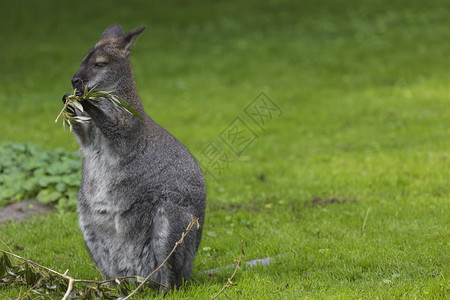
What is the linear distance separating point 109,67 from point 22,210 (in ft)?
10.8

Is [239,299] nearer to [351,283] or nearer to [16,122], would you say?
[351,283]

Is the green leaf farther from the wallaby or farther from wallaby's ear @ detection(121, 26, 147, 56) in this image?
wallaby's ear @ detection(121, 26, 147, 56)

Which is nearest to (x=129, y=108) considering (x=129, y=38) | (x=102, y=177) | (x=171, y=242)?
(x=102, y=177)

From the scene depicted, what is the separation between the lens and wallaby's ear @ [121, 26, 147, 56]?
481cm

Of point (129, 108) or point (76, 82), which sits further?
point (76, 82)

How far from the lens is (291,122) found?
12.2 metres

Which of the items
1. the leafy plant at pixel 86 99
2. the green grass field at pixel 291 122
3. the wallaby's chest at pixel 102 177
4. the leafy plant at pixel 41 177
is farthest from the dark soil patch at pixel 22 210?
the leafy plant at pixel 86 99

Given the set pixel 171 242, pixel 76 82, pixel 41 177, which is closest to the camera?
pixel 171 242

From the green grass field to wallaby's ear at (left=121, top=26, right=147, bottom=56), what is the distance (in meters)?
2.09

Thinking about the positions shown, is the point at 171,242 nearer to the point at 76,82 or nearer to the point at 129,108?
the point at 129,108

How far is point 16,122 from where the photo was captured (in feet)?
43.7

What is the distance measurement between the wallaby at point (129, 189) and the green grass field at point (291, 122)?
47 centimetres

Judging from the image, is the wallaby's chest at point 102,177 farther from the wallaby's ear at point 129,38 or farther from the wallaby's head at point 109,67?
the wallaby's ear at point 129,38

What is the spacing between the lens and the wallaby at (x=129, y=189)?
4.47m
